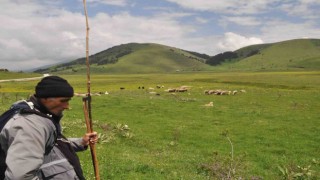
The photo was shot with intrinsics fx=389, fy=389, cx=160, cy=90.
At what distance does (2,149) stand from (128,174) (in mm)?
10844

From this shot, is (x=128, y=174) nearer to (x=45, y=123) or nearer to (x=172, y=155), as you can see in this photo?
(x=172, y=155)

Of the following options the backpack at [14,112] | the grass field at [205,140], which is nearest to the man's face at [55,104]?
the backpack at [14,112]

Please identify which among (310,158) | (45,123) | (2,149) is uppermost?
(45,123)

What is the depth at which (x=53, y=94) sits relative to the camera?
5707mm

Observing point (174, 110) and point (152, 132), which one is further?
point (174, 110)

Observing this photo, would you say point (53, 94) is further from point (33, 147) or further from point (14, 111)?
point (33, 147)

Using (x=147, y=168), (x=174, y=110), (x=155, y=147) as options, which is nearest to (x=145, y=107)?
(x=174, y=110)

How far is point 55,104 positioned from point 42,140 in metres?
0.71

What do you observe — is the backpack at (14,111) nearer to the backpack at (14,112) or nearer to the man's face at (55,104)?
the backpack at (14,112)

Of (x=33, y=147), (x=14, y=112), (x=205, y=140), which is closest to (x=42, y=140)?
(x=33, y=147)

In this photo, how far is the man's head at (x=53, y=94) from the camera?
5.70 meters

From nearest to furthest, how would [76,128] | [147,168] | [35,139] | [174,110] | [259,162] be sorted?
[35,139] < [147,168] < [259,162] < [76,128] < [174,110]

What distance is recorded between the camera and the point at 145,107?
146 ft

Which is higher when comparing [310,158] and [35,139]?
[35,139]
